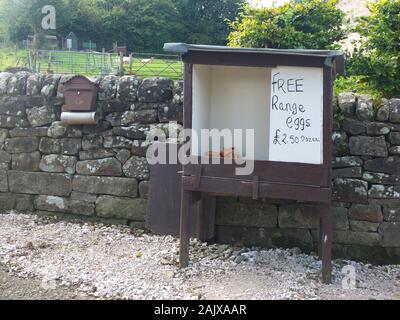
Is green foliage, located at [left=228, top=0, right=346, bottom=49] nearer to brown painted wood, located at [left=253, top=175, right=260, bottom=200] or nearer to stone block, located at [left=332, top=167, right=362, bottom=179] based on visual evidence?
stone block, located at [left=332, top=167, right=362, bottom=179]

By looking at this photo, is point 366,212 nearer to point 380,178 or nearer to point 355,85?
point 380,178

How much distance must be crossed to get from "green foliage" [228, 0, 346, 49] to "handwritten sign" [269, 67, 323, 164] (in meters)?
3.03

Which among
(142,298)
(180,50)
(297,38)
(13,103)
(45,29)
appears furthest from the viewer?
(45,29)

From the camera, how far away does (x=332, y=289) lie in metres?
4.12

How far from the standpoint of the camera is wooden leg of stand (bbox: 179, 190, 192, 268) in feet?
14.4

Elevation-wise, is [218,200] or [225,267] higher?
[218,200]

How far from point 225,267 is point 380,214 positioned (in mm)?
1734

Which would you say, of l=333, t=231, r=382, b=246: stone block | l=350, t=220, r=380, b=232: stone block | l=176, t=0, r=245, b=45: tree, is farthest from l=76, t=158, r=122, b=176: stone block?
l=176, t=0, r=245, b=45: tree

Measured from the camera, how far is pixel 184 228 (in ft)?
14.5

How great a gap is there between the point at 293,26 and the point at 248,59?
3427 mm

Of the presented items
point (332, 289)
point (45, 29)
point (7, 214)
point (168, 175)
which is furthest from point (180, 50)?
point (45, 29)

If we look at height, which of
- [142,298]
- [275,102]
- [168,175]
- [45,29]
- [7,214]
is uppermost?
[45,29]

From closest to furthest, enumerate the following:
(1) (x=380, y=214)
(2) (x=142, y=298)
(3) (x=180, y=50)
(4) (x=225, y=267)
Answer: (2) (x=142, y=298), (3) (x=180, y=50), (4) (x=225, y=267), (1) (x=380, y=214)

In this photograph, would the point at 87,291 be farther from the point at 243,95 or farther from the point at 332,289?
the point at 243,95
